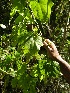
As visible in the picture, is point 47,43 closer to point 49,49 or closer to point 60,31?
point 49,49

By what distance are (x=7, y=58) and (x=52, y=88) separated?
1272mm

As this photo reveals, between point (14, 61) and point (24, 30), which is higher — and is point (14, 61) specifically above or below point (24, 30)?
above

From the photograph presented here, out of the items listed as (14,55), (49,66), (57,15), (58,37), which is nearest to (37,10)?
(49,66)

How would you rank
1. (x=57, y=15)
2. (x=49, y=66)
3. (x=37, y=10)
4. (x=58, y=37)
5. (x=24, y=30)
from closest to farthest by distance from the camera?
(x=37, y=10) → (x=24, y=30) → (x=49, y=66) → (x=58, y=37) → (x=57, y=15)

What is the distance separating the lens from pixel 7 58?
215 cm

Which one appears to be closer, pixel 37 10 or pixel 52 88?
pixel 37 10

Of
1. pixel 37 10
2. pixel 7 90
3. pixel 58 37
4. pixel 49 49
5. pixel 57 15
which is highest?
pixel 57 15

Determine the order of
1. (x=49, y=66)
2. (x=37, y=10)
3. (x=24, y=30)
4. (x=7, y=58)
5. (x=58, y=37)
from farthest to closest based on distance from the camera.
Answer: (x=58, y=37) → (x=7, y=58) → (x=49, y=66) → (x=24, y=30) → (x=37, y=10)

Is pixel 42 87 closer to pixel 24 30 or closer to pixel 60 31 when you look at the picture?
pixel 60 31

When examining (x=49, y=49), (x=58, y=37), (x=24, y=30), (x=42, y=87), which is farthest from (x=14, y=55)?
(x=42, y=87)

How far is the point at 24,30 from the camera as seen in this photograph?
1.60 meters

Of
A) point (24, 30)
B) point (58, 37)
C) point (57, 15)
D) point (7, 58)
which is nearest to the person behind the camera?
point (24, 30)

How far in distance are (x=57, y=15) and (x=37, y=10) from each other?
200 centimetres

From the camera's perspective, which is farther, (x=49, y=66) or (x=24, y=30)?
(x=49, y=66)
